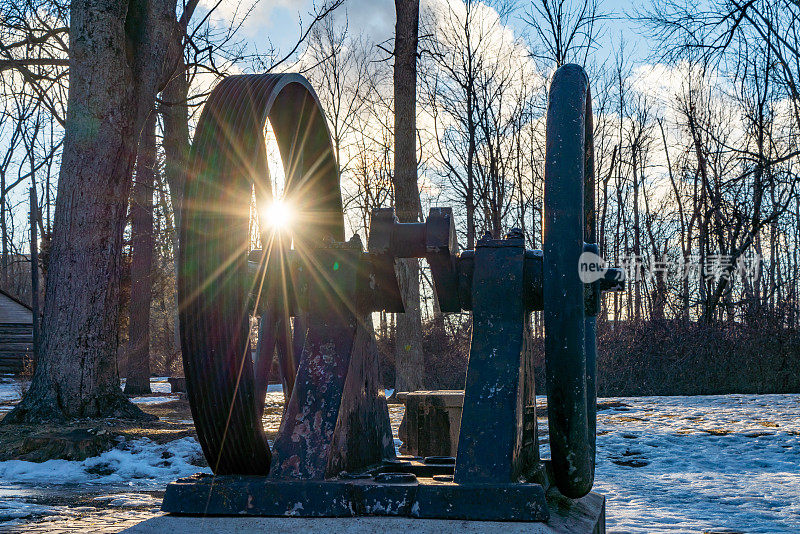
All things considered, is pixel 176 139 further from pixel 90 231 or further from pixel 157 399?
pixel 90 231

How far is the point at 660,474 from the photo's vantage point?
5605mm

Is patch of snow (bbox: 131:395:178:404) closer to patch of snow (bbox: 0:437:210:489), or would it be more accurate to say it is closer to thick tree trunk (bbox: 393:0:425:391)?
thick tree trunk (bbox: 393:0:425:391)

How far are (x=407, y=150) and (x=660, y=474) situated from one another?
8116 millimetres

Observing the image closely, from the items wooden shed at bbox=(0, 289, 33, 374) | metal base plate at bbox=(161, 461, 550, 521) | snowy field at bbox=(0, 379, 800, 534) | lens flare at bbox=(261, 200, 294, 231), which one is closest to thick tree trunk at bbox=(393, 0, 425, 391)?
snowy field at bbox=(0, 379, 800, 534)

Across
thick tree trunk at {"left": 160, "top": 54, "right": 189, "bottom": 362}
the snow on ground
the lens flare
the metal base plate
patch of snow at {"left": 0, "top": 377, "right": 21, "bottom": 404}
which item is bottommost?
patch of snow at {"left": 0, "top": 377, "right": 21, "bottom": 404}

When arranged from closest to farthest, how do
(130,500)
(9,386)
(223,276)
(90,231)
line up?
(223,276), (130,500), (90,231), (9,386)

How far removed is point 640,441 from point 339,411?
201 inches

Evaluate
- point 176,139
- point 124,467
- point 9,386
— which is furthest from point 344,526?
point 9,386

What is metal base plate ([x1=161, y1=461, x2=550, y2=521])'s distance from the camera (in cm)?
221

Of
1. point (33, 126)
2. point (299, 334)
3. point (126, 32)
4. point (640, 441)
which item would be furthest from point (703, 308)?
point (33, 126)

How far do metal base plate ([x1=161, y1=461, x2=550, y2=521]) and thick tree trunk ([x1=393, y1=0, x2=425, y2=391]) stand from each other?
10265 mm

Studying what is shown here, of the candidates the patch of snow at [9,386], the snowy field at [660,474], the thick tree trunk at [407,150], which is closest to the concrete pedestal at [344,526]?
the snowy field at [660,474]

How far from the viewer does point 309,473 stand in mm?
2461

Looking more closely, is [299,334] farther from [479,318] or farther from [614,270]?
[614,270]
